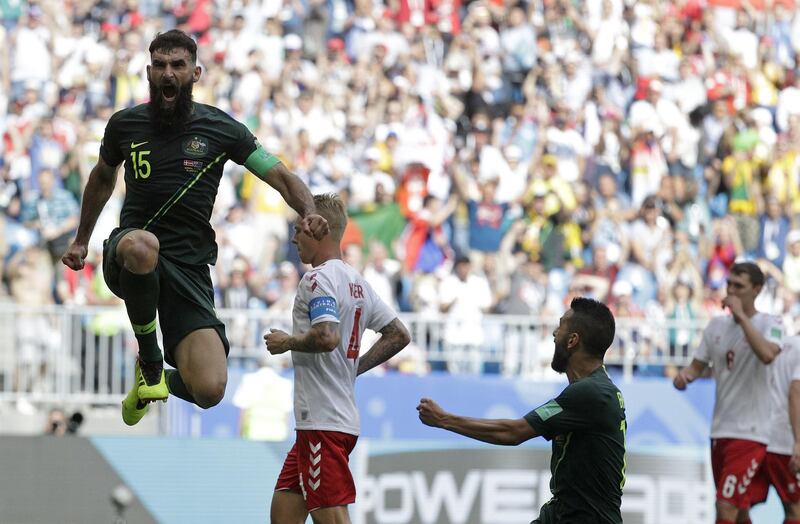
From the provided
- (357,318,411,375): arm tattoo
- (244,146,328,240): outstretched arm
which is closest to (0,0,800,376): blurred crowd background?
(357,318,411,375): arm tattoo

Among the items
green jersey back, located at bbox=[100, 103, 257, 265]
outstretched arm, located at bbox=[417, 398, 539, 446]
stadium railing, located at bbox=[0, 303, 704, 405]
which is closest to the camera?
outstretched arm, located at bbox=[417, 398, 539, 446]

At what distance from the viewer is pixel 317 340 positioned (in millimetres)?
8156

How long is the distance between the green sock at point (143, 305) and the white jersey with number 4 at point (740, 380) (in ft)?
15.2

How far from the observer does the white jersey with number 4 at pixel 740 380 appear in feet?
36.6

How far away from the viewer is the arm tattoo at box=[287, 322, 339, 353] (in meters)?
8.16

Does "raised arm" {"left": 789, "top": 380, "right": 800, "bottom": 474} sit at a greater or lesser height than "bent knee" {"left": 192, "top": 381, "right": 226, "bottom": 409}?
lesser

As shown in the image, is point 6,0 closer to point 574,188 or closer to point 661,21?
point 574,188

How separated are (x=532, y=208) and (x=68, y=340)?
625cm

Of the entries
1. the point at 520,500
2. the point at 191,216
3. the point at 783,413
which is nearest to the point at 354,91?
the point at 520,500

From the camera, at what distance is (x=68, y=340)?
625 inches

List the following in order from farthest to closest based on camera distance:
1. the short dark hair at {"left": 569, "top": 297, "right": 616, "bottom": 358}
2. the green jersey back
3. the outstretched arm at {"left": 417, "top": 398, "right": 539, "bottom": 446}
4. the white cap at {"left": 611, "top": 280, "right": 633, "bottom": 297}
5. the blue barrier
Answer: the white cap at {"left": 611, "top": 280, "right": 633, "bottom": 297}
the blue barrier
the green jersey back
the short dark hair at {"left": 569, "top": 297, "right": 616, "bottom": 358}
the outstretched arm at {"left": 417, "top": 398, "right": 539, "bottom": 446}

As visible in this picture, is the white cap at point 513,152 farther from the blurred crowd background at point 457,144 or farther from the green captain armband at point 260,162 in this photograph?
the green captain armband at point 260,162

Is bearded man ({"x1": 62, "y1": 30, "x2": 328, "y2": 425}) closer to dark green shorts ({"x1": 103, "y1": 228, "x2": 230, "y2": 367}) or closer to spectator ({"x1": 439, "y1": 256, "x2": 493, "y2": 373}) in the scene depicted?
dark green shorts ({"x1": 103, "y1": 228, "x2": 230, "y2": 367})

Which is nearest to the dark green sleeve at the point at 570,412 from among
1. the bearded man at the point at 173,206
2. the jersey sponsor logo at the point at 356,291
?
the jersey sponsor logo at the point at 356,291
